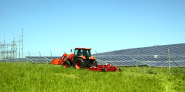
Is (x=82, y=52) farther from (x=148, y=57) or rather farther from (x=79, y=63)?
(x=148, y=57)

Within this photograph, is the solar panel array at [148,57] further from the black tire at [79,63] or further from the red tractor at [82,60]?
the black tire at [79,63]

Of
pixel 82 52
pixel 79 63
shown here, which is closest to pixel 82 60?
pixel 79 63

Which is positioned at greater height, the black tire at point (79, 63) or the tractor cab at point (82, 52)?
the tractor cab at point (82, 52)

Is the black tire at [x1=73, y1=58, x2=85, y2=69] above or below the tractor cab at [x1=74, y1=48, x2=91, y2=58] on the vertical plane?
below

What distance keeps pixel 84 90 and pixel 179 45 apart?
19.5 metres

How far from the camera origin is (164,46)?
24.6 m

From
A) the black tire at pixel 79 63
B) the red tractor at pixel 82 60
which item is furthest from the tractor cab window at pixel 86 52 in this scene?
the black tire at pixel 79 63

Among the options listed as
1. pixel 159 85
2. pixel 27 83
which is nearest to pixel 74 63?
pixel 27 83

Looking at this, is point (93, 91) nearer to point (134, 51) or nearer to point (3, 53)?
point (134, 51)

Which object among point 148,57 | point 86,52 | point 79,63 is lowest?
point 79,63

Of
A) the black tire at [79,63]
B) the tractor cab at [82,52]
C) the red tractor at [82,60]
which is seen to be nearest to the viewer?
the black tire at [79,63]

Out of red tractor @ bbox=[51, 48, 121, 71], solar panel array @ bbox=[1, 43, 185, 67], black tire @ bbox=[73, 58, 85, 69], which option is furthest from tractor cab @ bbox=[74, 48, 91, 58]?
solar panel array @ bbox=[1, 43, 185, 67]

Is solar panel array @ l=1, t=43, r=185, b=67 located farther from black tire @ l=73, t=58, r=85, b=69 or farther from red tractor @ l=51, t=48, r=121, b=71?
black tire @ l=73, t=58, r=85, b=69

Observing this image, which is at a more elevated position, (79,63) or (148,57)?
(148,57)
